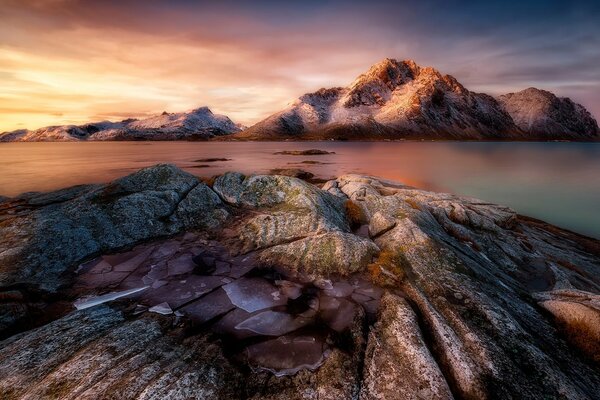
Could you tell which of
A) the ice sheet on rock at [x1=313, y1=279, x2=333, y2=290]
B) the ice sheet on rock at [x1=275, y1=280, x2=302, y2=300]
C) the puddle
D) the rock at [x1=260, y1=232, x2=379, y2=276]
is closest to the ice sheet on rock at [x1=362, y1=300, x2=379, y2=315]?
the puddle

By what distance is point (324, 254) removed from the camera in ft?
35.6

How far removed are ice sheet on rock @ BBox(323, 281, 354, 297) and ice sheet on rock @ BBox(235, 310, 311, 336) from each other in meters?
1.55

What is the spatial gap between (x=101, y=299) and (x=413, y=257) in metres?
10.8

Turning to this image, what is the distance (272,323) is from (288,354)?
122 centimetres

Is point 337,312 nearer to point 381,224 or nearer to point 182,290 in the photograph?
point 182,290

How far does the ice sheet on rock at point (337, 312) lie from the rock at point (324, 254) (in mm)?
1485

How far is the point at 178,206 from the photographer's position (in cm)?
1501

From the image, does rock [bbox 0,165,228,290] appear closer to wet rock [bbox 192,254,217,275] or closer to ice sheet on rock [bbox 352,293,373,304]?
wet rock [bbox 192,254,217,275]

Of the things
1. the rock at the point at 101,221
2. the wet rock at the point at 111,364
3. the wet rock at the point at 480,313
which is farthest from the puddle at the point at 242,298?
the wet rock at the point at 480,313

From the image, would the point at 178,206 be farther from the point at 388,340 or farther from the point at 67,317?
the point at 388,340

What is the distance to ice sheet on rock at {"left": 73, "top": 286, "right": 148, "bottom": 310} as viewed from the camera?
843 cm

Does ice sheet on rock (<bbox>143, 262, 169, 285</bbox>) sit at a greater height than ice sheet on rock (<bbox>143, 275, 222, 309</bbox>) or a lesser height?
greater

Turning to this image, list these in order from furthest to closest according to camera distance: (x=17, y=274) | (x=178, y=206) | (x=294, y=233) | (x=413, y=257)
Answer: (x=178, y=206) < (x=294, y=233) < (x=413, y=257) < (x=17, y=274)

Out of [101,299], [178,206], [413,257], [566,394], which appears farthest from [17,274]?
[566,394]
